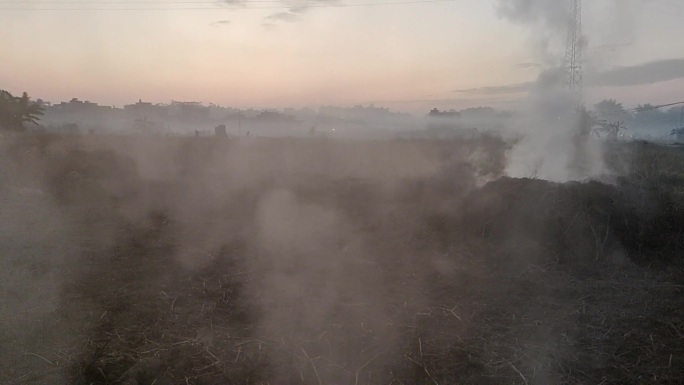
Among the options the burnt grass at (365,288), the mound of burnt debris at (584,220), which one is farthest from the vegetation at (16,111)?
the mound of burnt debris at (584,220)

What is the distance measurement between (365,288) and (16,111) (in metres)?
22.8

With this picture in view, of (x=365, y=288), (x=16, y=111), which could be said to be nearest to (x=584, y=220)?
(x=365, y=288)

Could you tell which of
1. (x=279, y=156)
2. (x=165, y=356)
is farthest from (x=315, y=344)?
(x=279, y=156)

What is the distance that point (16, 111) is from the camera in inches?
870

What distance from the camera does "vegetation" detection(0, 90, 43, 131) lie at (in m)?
21.4

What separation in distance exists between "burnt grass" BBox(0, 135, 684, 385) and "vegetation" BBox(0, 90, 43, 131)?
12.4 m

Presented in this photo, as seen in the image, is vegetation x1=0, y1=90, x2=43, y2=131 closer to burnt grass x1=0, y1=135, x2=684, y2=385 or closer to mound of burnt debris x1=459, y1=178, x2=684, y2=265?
burnt grass x1=0, y1=135, x2=684, y2=385

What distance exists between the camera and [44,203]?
10.1m

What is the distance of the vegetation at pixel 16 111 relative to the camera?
2142 centimetres

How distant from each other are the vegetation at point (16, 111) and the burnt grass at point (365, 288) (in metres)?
12.4

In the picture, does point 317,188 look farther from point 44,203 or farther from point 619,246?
point 619,246

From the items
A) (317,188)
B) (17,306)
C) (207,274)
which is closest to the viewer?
(17,306)

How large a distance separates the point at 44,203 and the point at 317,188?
627 centimetres

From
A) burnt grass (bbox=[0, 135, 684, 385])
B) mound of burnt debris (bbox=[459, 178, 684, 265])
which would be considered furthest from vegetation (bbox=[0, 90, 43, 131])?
mound of burnt debris (bbox=[459, 178, 684, 265])
